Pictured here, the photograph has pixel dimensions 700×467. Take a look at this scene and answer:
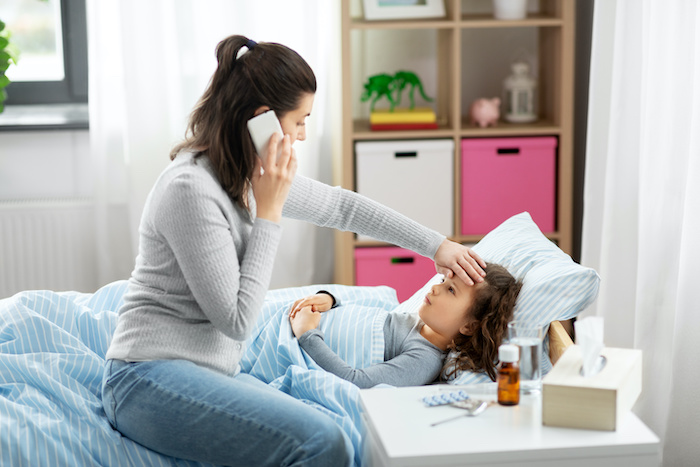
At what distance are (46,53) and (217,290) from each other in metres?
2.48

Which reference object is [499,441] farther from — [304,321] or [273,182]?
[304,321]

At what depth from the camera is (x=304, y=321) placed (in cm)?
184

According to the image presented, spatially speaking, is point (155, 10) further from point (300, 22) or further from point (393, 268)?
point (393, 268)

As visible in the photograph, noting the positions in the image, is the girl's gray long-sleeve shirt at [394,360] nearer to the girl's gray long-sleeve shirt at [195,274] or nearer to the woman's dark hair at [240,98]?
the girl's gray long-sleeve shirt at [195,274]

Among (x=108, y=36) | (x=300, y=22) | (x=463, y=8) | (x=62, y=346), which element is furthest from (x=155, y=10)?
(x=62, y=346)

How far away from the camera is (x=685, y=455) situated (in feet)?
6.69

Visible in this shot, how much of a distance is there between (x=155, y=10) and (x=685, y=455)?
236cm

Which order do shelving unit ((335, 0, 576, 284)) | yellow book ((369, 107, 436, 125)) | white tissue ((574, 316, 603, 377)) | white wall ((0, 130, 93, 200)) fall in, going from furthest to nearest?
white wall ((0, 130, 93, 200)) < yellow book ((369, 107, 436, 125)) < shelving unit ((335, 0, 576, 284)) < white tissue ((574, 316, 603, 377))

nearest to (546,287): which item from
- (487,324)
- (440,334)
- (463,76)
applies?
(487,324)

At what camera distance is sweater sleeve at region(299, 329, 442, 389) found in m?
1.68

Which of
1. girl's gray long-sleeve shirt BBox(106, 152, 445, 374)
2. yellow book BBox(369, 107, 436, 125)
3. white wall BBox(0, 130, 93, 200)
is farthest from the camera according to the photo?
white wall BBox(0, 130, 93, 200)

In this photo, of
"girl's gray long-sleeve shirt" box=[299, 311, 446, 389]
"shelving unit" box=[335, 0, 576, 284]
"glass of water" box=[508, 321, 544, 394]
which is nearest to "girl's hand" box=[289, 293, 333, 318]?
"girl's gray long-sleeve shirt" box=[299, 311, 446, 389]

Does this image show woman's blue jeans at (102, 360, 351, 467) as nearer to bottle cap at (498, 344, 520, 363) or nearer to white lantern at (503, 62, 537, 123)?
bottle cap at (498, 344, 520, 363)

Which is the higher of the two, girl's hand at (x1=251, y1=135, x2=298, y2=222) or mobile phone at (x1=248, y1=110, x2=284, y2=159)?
mobile phone at (x1=248, y1=110, x2=284, y2=159)
